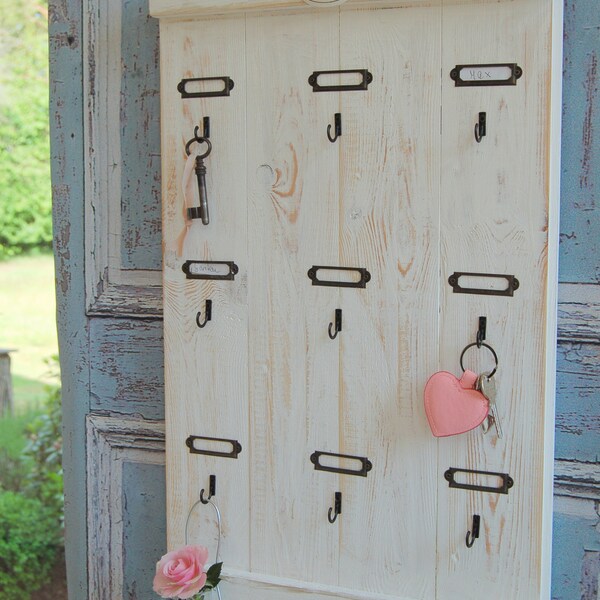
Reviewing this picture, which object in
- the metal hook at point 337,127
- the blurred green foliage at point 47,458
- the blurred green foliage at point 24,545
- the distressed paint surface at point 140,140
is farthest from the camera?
the blurred green foliage at point 47,458

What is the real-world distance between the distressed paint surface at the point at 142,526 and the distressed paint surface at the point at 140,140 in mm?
426

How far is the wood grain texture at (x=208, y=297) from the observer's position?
1400 millimetres

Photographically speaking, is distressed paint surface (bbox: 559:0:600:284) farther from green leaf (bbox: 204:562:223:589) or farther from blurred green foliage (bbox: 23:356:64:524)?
blurred green foliage (bbox: 23:356:64:524)

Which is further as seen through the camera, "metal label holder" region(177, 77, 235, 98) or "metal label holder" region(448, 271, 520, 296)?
"metal label holder" region(177, 77, 235, 98)

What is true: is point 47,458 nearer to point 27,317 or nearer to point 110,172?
point 27,317

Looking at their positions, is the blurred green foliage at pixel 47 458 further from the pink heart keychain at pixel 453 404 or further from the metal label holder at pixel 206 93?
the pink heart keychain at pixel 453 404

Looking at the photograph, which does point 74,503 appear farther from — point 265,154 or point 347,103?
point 347,103

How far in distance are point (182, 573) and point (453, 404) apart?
54 cm

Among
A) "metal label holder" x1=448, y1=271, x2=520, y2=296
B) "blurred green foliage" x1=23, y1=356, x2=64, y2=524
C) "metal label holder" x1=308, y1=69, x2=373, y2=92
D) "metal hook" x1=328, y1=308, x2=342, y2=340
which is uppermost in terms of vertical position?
"metal label holder" x1=308, y1=69, x2=373, y2=92

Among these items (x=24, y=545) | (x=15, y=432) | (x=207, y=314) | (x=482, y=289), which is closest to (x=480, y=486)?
(x=482, y=289)

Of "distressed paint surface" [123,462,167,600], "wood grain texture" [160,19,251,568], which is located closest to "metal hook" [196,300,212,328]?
"wood grain texture" [160,19,251,568]

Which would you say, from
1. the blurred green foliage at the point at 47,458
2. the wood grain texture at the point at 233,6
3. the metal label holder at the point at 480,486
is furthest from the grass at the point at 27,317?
the metal label holder at the point at 480,486

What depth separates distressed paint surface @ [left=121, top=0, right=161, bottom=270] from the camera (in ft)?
5.08

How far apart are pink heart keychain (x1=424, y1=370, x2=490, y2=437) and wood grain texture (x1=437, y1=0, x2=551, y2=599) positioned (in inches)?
1.5
